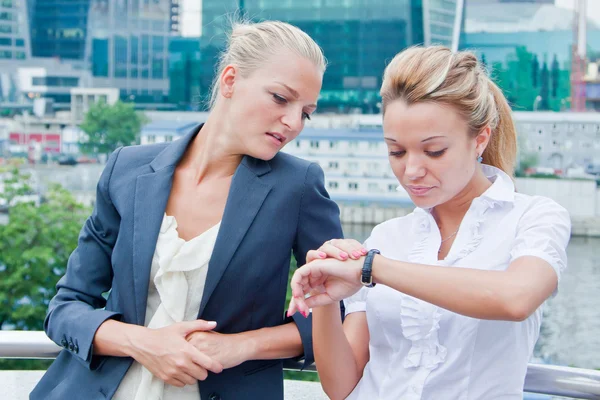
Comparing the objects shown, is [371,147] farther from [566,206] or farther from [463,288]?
[463,288]

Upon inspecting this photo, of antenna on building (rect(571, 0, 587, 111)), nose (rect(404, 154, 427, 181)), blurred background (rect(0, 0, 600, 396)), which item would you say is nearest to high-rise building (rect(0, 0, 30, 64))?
blurred background (rect(0, 0, 600, 396))

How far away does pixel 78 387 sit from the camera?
3.95 feet

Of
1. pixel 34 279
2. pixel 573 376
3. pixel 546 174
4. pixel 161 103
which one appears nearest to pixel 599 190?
pixel 546 174

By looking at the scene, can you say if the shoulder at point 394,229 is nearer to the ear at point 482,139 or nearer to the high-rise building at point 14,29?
the ear at point 482,139

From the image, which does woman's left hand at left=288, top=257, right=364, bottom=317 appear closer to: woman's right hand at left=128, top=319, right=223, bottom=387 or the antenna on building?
woman's right hand at left=128, top=319, right=223, bottom=387

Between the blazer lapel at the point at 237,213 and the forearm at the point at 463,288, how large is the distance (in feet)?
0.91

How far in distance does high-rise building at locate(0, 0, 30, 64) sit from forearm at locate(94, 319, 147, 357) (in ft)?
140

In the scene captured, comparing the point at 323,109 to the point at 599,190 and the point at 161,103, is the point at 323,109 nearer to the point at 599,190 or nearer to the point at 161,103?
the point at 161,103

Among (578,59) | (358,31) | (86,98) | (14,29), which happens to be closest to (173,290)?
→ (578,59)

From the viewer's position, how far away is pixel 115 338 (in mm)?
1142

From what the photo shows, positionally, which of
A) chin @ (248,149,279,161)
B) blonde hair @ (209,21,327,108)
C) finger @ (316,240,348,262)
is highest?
blonde hair @ (209,21,327,108)

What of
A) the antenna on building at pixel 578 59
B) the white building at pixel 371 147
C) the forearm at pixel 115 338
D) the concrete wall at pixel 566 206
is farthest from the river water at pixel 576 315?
the forearm at pixel 115 338

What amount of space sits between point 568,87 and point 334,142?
1156 cm

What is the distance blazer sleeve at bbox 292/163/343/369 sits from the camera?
117 centimetres
